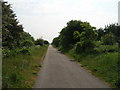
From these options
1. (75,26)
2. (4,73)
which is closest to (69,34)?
(75,26)

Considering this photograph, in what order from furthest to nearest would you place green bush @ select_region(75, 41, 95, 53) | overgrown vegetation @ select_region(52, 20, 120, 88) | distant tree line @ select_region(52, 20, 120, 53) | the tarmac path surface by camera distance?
1. distant tree line @ select_region(52, 20, 120, 53)
2. green bush @ select_region(75, 41, 95, 53)
3. overgrown vegetation @ select_region(52, 20, 120, 88)
4. the tarmac path surface

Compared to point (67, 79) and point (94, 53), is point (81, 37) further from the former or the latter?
point (67, 79)

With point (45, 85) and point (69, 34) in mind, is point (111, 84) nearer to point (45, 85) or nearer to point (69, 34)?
point (45, 85)

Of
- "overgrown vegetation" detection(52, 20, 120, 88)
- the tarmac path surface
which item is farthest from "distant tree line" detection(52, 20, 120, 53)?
the tarmac path surface

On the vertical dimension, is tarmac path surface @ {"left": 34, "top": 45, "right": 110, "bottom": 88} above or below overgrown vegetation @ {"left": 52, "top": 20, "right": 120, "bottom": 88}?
below

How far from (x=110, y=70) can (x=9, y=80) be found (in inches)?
293

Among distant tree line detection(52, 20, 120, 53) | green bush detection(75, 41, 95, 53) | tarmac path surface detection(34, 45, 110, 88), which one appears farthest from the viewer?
distant tree line detection(52, 20, 120, 53)

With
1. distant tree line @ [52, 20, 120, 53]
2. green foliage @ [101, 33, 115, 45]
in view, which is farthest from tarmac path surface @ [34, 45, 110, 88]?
green foliage @ [101, 33, 115, 45]

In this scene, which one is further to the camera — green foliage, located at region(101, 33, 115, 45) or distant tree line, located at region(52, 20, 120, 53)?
green foliage, located at region(101, 33, 115, 45)

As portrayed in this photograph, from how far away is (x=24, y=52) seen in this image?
25.9 metres

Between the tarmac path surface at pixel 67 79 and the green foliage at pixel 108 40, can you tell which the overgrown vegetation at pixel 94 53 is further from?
the tarmac path surface at pixel 67 79

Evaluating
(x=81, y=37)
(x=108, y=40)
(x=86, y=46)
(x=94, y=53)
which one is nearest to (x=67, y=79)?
(x=94, y=53)

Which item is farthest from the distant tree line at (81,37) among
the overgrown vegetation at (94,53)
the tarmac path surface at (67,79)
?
the tarmac path surface at (67,79)

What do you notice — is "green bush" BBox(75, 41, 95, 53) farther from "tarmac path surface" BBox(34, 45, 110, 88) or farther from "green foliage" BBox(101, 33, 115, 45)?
"green foliage" BBox(101, 33, 115, 45)
